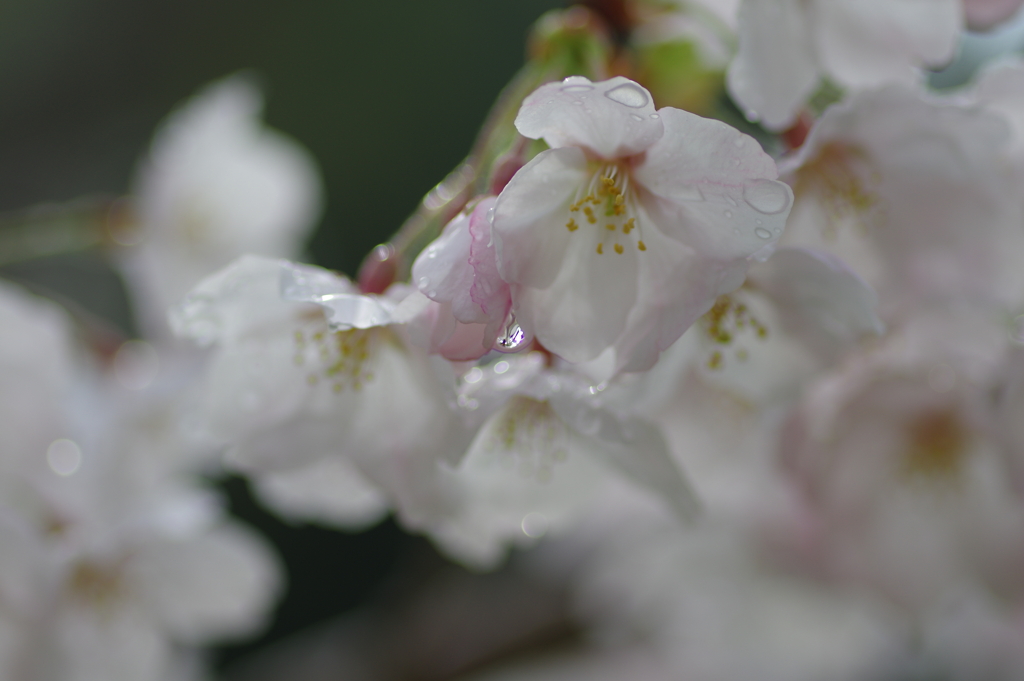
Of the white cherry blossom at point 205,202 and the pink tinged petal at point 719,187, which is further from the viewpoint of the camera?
the white cherry blossom at point 205,202

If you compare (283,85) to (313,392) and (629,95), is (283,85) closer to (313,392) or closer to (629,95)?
(313,392)

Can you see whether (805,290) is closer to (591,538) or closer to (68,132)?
(591,538)

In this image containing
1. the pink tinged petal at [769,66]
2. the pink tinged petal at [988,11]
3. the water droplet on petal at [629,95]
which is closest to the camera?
the water droplet on petal at [629,95]

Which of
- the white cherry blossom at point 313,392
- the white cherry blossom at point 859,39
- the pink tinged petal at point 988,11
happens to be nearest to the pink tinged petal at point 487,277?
the white cherry blossom at point 313,392

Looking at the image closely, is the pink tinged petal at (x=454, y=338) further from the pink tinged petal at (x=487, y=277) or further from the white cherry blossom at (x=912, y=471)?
the white cherry blossom at (x=912, y=471)

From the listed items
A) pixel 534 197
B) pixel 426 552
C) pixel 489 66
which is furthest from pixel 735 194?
pixel 489 66

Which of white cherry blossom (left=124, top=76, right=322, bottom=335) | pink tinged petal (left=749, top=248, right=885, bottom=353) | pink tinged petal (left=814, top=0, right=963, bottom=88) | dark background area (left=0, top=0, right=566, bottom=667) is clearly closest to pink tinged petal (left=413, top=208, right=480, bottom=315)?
pink tinged petal (left=749, top=248, right=885, bottom=353)

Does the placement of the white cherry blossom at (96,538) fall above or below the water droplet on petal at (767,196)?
below
